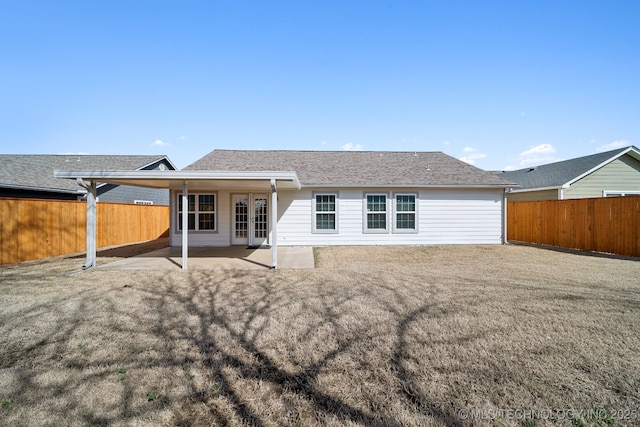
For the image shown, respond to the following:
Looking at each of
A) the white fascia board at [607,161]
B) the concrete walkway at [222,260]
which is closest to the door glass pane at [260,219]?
the concrete walkway at [222,260]

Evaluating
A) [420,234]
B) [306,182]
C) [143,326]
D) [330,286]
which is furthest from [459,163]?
[143,326]

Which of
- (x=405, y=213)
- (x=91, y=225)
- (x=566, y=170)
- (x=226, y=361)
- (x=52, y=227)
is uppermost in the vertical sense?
(x=566, y=170)

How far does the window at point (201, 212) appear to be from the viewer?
42.5ft

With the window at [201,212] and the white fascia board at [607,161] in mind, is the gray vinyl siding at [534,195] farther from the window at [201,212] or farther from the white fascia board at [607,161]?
the window at [201,212]

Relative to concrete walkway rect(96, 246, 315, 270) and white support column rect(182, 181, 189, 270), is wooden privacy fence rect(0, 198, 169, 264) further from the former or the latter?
white support column rect(182, 181, 189, 270)

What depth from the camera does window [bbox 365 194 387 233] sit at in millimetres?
13102

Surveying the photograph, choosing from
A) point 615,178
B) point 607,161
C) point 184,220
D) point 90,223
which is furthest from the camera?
point 615,178

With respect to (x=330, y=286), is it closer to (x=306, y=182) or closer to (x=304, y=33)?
(x=306, y=182)

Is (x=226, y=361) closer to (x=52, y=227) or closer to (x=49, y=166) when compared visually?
(x=52, y=227)

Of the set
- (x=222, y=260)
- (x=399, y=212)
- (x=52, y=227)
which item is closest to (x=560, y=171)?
(x=399, y=212)

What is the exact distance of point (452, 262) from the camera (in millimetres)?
9461

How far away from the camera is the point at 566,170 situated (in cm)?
1728

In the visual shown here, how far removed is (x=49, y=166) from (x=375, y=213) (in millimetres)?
18225

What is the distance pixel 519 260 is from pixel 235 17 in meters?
13.3
